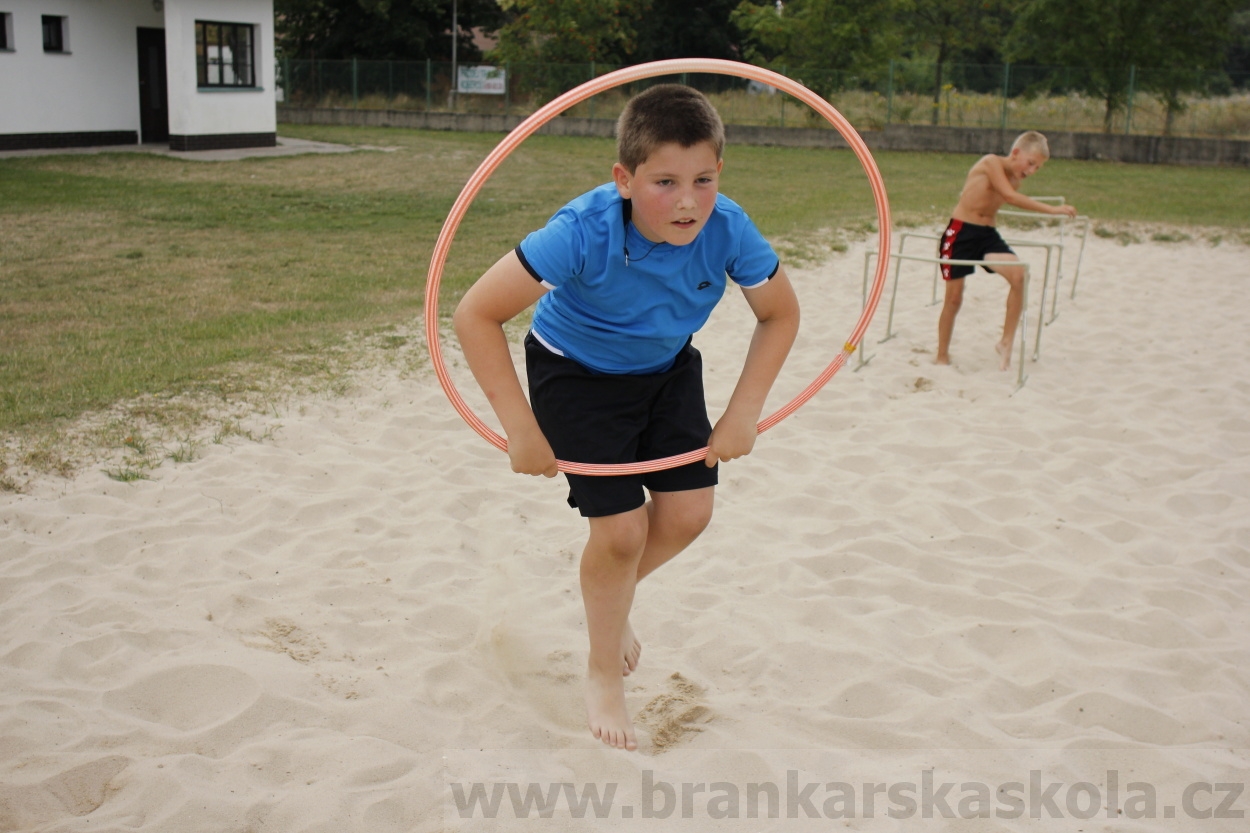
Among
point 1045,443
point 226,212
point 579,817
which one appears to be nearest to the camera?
point 579,817

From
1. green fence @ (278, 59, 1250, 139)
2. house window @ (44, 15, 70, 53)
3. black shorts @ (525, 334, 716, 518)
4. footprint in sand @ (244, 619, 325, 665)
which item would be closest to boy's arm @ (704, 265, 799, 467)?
black shorts @ (525, 334, 716, 518)

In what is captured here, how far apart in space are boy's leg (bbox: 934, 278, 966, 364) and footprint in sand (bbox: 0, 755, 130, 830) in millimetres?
5937

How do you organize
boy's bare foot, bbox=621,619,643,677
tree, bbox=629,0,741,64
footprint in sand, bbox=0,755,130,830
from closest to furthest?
footprint in sand, bbox=0,755,130,830, boy's bare foot, bbox=621,619,643,677, tree, bbox=629,0,741,64

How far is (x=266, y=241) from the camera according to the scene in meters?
11.4

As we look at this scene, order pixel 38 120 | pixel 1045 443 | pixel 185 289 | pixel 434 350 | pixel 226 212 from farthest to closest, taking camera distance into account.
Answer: pixel 38 120, pixel 226 212, pixel 185 289, pixel 1045 443, pixel 434 350

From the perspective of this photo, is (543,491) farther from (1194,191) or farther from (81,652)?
(1194,191)

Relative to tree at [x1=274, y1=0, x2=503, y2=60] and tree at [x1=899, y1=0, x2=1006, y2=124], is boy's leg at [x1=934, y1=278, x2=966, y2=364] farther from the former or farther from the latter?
tree at [x1=899, y1=0, x2=1006, y2=124]

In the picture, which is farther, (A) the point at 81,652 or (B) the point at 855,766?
(A) the point at 81,652

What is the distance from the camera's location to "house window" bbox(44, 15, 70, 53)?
20.6 m

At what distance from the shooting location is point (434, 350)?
11.1ft

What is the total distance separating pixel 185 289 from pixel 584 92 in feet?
22.0

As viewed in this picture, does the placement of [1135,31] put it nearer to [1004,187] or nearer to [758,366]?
[1004,187]

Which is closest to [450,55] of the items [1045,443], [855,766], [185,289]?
[185,289]

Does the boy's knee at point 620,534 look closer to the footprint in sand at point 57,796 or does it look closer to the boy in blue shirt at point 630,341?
the boy in blue shirt at point 630,341
